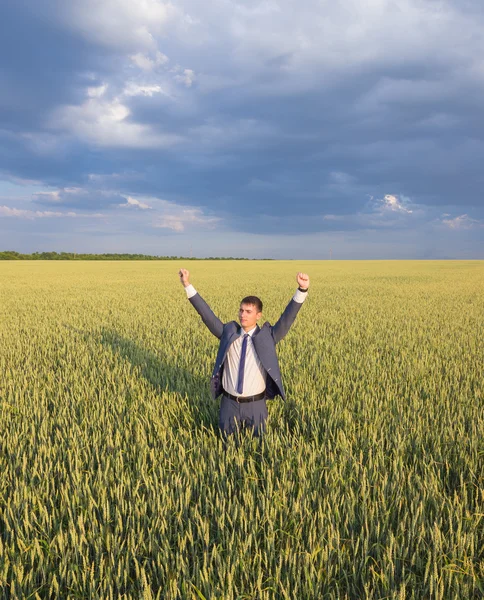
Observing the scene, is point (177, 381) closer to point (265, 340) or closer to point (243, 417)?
point (243, 417)

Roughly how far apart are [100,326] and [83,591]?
9715 mm

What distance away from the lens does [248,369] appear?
3.80 m

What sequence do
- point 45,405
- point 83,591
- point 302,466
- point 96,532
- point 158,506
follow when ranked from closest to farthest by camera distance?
1. point 83,591
2. point 96,532
3. point 158,506
4. point 302,466
5. point 45,405

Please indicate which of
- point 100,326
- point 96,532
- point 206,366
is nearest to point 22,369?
point 206,366

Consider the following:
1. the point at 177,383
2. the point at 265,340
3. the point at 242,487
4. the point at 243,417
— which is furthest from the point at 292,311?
the point at 177,383

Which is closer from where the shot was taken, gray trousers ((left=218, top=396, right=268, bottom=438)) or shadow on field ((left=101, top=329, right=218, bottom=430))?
gray trousers ((left=218, top=396, right=268, bottom=438))

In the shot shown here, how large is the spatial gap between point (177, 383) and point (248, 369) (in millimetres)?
2253

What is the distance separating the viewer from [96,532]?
2.58 metres

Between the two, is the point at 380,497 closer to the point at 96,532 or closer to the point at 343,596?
the point at 343,596

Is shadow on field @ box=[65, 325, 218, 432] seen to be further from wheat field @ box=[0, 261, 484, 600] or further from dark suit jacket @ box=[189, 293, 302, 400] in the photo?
dark suit jacket @ box=[189, 293, 302, 400]

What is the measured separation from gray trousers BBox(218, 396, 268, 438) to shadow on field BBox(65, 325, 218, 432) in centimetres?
27

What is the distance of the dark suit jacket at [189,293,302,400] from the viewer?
12.3ft

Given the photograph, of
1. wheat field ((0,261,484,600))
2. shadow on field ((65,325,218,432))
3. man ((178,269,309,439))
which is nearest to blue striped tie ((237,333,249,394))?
man ((178,269,309,439))

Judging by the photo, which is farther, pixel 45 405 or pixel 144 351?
pixel 144 351
